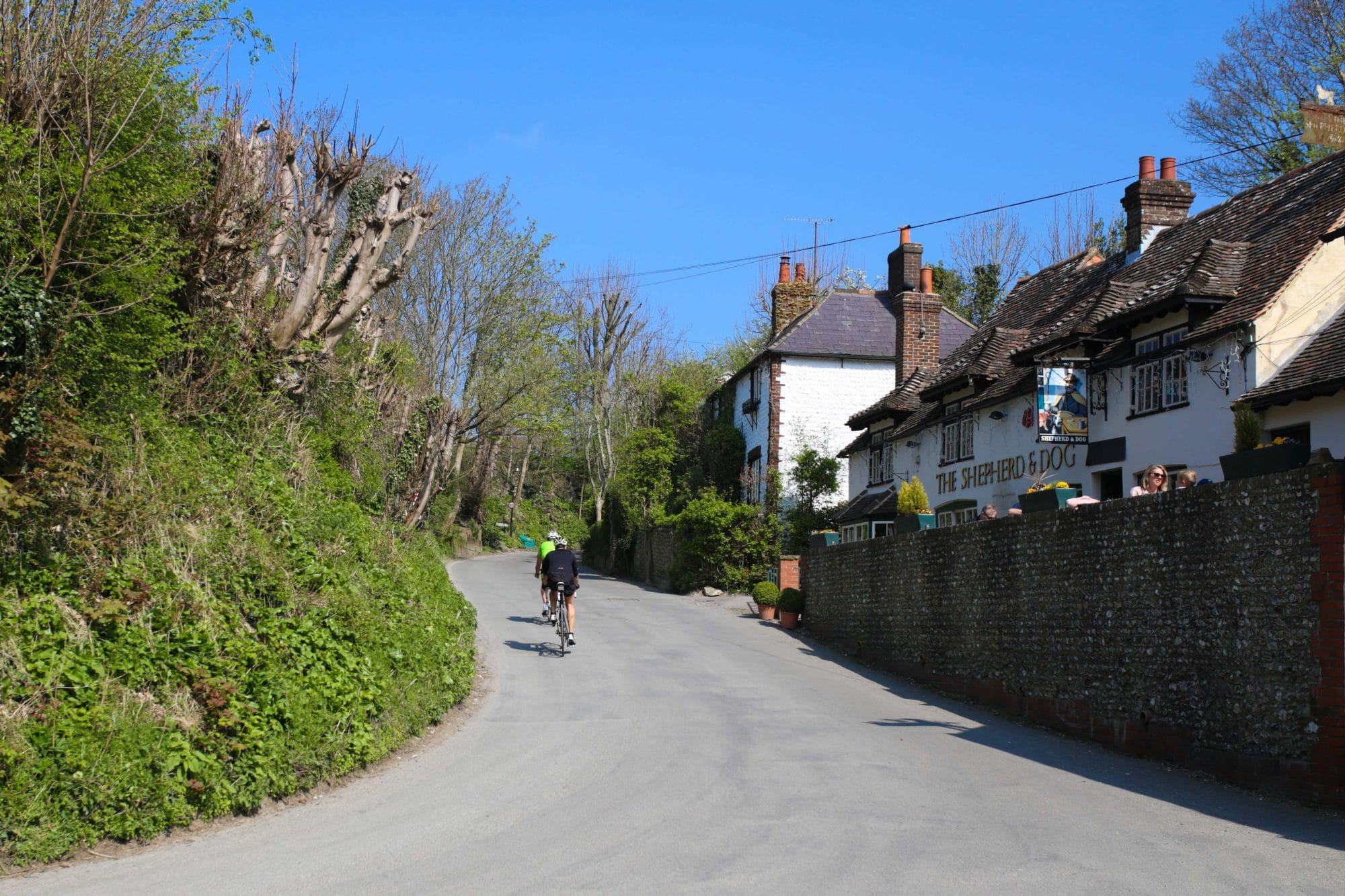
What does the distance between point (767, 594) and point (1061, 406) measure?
10298mm

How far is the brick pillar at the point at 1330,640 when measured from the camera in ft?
31.3

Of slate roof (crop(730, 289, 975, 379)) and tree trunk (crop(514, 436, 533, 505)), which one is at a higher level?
slate roof (crop(730, 289, 975, 379))

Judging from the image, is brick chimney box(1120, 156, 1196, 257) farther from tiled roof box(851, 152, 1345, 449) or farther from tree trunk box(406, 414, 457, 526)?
tree trunk box(406, 414, 457, 526)

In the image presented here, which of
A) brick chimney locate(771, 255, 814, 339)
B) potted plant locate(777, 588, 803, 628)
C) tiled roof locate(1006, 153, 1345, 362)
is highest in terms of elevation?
brick chimney locate(771, 255, 814, 339)

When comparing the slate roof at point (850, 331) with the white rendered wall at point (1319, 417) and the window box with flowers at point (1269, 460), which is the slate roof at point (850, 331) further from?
the window box with flowers at point (1269, 460)

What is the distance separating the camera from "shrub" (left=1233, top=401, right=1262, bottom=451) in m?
15.4

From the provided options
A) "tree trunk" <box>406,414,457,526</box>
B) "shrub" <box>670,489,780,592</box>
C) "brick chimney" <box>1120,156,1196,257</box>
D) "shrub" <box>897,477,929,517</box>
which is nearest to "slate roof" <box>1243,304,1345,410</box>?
"brick chimney" <box>1120,156,1196,257</box>

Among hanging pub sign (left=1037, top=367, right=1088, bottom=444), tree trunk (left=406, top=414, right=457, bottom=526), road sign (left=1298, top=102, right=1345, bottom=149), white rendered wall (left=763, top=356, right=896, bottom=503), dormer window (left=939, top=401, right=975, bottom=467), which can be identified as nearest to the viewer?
road sign (left=1298, top=102, right=1345, bottom=149)

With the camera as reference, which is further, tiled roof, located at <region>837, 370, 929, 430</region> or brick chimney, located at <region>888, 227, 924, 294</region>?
brick chimney, located at <region>888, 227, 924, 294</region>

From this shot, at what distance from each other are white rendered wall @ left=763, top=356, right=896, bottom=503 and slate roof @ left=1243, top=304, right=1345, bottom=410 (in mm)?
20676

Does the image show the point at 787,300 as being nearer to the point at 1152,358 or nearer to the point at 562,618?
the point at 1152,358

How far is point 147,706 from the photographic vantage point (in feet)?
28.6

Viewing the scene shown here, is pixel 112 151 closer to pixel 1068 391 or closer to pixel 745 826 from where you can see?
pixel 745 826

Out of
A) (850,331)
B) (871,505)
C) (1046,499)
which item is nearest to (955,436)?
(871,505)
